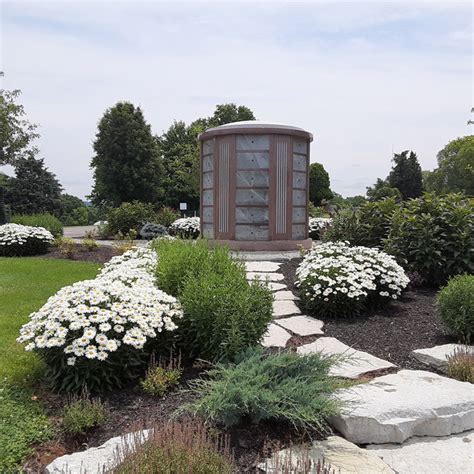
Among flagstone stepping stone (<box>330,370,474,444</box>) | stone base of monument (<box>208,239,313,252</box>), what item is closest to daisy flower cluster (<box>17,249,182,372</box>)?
flagstone stepping stone (<box>330,370,474,444</box>)

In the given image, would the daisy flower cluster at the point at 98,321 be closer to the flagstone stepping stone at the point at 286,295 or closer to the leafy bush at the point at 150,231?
the flagstone stepping stone at the point at 286,295

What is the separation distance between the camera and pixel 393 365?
392 centimetres

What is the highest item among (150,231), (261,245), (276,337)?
(150,231)

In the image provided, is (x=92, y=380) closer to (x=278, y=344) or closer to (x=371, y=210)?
(x=278, y=344)

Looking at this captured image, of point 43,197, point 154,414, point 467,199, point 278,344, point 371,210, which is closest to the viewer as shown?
point 154,414

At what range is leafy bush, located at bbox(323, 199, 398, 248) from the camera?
8188 mm

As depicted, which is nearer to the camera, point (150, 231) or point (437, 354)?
point (437, 354)

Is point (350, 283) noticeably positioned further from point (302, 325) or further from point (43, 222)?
point (43, 222)

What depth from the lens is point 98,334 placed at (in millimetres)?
3299

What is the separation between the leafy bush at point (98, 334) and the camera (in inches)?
127

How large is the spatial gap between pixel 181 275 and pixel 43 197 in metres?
31.1

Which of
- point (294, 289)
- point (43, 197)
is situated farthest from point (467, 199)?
point (43, 197)

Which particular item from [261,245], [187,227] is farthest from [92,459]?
[187,227]

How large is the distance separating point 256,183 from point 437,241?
4.67 meters
